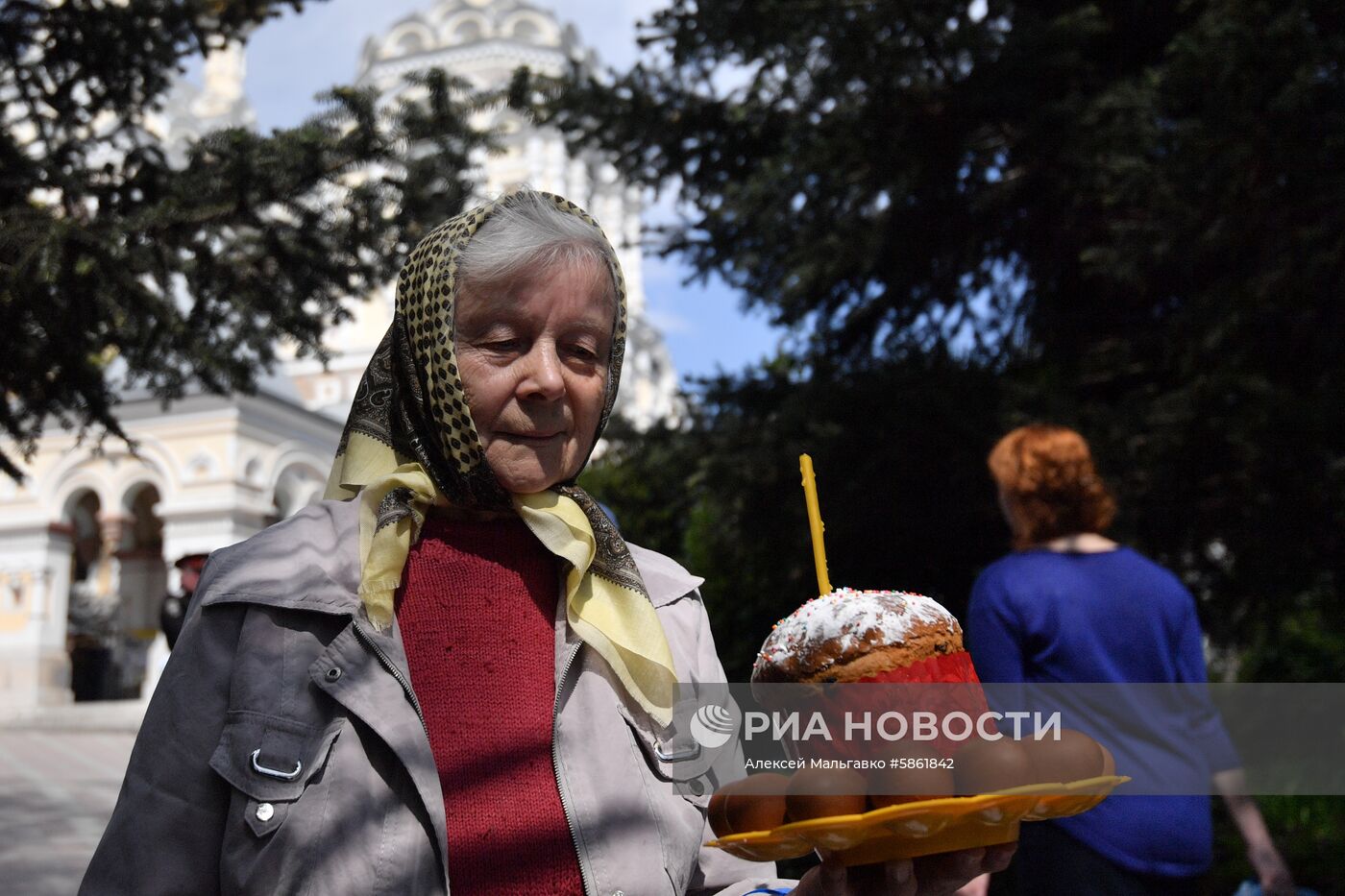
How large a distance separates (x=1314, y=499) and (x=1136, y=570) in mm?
4012

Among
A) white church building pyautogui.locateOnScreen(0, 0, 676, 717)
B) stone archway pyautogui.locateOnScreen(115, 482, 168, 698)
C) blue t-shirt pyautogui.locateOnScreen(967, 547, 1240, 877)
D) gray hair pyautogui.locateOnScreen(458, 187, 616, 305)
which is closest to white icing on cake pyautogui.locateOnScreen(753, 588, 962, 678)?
gray hair pyautogui.locateOnScreen(458, 187, 616, 305)

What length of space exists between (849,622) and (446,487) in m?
0.64

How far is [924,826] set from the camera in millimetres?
1376

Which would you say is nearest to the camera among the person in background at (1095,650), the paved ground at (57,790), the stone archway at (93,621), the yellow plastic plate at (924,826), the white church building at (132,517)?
the yellow plastic plate at (924,826)

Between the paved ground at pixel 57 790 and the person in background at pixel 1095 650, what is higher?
the person in background at pixel 1095 650

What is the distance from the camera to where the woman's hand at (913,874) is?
146 cm

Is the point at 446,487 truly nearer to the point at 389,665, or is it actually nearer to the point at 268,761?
the point at 389,665

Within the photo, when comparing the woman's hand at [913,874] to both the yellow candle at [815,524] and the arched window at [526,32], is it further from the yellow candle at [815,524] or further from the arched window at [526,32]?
the arched window at [526,32]

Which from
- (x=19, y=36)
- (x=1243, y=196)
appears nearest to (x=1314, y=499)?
(x=1243, y=196)

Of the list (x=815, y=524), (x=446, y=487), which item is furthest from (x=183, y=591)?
(x=815, y=524)

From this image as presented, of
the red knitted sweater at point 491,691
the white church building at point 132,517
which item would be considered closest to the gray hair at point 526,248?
the red knitted sweater at point 491,691

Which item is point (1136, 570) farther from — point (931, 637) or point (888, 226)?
point (888, 226)

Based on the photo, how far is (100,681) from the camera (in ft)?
83.6

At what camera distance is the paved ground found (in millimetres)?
7055
